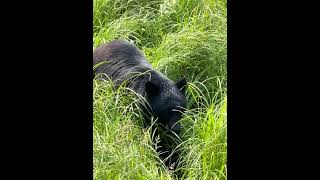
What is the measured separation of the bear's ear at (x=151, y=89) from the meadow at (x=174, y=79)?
152 mm

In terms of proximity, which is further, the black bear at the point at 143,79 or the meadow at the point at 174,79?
the black bear at the point at 143,79

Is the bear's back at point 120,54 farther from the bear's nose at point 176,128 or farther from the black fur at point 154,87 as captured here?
the bear's nose at point 176,128

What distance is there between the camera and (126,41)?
655 centimetres

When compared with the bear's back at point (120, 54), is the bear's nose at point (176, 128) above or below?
below

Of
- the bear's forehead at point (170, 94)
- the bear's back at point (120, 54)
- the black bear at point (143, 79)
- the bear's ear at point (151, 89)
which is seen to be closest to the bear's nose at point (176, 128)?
the black bear at point (143, 79)

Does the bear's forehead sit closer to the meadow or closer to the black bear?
the black bear

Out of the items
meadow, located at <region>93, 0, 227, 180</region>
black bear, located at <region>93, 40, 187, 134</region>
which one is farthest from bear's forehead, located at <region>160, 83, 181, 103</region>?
meadow, located at <region>93, 0, 227, 180</region>

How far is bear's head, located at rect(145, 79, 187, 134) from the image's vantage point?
5141 millimetres

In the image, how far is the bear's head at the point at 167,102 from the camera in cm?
514

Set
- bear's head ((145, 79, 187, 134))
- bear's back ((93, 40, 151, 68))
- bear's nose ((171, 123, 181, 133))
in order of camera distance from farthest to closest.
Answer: bear's back ((93, 40, 151, 68)) → bear's head ((145, 79, 187, 134)) → bear's nose ((171, 123, 181, 133))

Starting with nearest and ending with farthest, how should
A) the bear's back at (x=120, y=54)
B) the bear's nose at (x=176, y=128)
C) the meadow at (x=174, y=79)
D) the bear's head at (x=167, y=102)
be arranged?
the meadow at (x=174, y=79) → the bear's nose at (x=176, y=128) → the bear's head at (x=167, y=102) → the bear's back at (x=120, y=54)

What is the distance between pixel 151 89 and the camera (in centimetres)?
526
